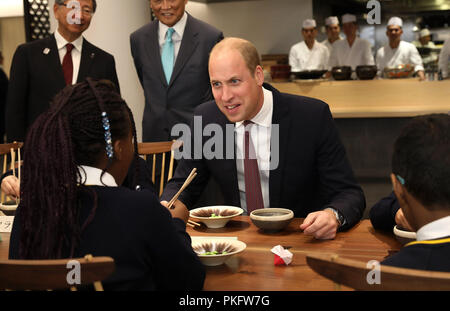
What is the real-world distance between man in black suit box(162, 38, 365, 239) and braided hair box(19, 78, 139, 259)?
0.84 m

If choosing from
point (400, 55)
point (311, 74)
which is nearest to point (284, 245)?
point (311, 74)

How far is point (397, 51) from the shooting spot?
7113 mm

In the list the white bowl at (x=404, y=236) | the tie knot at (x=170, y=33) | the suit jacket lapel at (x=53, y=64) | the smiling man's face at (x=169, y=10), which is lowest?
the white bowl at (x=404, y=236)

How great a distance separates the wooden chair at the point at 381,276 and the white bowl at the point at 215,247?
1.59ft

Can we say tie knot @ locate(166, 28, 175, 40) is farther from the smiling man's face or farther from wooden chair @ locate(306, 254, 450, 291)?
wooden chair @ locate(306, 254, 450, 291)

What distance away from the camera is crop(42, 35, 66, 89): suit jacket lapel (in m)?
3.36

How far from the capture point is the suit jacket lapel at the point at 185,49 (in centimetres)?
335

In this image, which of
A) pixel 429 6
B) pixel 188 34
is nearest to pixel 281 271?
pixel 188 34

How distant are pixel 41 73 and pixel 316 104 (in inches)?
72.1

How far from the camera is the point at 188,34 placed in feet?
11.1

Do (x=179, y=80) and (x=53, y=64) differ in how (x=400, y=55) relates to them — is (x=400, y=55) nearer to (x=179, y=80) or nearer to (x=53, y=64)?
(x=179, y=80)

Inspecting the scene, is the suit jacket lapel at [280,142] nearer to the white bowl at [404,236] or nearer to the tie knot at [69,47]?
the white bowl at [404,236]

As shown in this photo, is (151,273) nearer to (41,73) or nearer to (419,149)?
(419,149)

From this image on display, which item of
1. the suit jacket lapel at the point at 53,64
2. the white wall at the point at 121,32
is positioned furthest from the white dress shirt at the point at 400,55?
the suit jacket lapel at the point at 53,64
